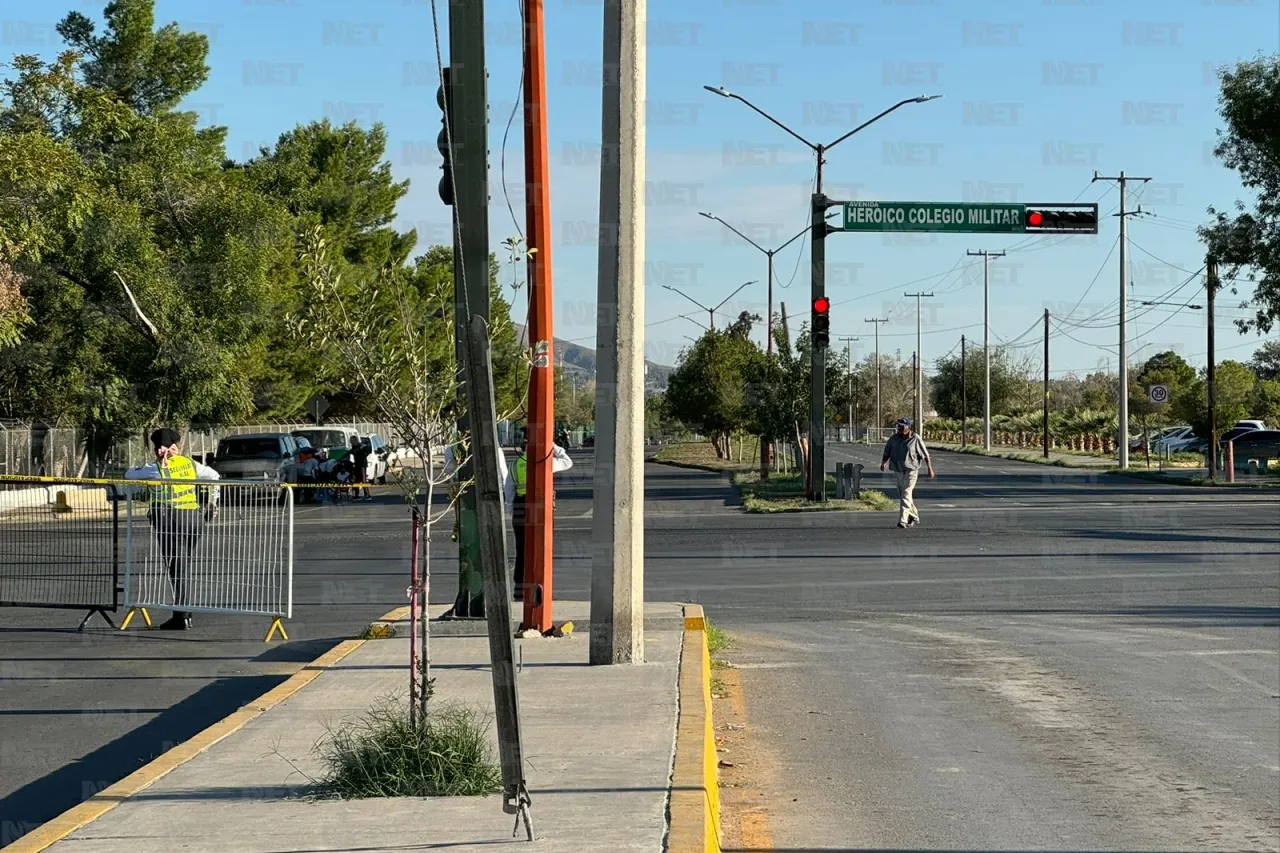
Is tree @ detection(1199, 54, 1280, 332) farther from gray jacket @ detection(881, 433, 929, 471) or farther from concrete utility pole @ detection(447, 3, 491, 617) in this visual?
concrete utility pole @ detection(447, 3, 491, 617)

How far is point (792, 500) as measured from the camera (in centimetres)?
3303

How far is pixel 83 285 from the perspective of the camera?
3997 cm

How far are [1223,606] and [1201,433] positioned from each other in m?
56.3

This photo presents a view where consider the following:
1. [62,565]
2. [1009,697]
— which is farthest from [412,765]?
[62,565]

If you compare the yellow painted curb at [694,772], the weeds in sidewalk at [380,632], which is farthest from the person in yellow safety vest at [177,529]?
the yellow painted curb at [694,772]

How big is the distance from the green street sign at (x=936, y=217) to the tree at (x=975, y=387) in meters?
96.2

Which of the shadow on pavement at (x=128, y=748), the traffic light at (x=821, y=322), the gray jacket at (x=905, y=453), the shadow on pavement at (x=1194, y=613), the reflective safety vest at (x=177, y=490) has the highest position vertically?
the traffic light at (x=821, y=322)

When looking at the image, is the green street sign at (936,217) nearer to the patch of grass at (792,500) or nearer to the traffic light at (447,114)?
the patch of grass at (792,500)

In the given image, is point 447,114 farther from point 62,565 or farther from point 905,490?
point 905,490

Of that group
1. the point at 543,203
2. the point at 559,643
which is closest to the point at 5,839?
the point at 559,643

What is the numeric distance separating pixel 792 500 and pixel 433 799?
87.3 ft

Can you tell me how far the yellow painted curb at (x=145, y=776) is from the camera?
616cm

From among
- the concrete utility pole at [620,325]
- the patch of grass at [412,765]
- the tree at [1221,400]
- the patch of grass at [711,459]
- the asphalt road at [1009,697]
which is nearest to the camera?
the patch of grass at [412,765]

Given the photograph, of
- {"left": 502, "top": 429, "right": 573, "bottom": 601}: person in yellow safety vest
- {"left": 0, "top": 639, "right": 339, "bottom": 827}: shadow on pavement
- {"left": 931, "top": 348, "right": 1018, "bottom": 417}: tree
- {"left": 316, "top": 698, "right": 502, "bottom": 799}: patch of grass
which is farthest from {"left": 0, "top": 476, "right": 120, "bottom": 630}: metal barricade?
{"left": 931, "top": 348, "right": 1018, "bottom": 417}: tree
